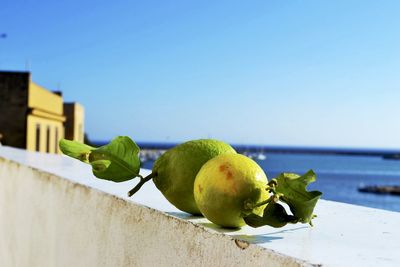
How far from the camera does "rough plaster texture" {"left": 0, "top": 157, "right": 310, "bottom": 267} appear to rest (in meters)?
1.10

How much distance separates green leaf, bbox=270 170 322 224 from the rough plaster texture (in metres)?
0.12

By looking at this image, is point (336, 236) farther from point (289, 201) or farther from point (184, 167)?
point (184, 167)

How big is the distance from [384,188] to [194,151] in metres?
76.3

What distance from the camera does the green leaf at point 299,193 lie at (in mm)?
1021

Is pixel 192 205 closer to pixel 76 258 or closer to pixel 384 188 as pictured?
pixel 76 258

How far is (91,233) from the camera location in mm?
1744

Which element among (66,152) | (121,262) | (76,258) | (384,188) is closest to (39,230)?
(76,258)

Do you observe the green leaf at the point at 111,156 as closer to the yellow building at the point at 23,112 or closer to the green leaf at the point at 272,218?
the green leaf at the point at 272,218

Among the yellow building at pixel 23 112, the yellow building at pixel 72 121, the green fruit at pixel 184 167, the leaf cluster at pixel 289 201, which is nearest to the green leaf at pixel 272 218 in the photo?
the leaf cluster at pixel 289 201

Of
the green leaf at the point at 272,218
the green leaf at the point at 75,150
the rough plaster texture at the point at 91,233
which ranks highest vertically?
the green leaf at the point at 75,150

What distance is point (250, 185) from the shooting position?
111cm

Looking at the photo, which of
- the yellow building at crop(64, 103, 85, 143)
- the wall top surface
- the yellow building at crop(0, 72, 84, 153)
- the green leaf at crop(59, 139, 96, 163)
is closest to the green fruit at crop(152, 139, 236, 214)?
the wall top surface

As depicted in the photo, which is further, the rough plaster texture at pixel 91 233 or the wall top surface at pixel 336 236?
the rough plaster texture at pixel 91 233

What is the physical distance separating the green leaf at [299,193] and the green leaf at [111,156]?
37 cm
